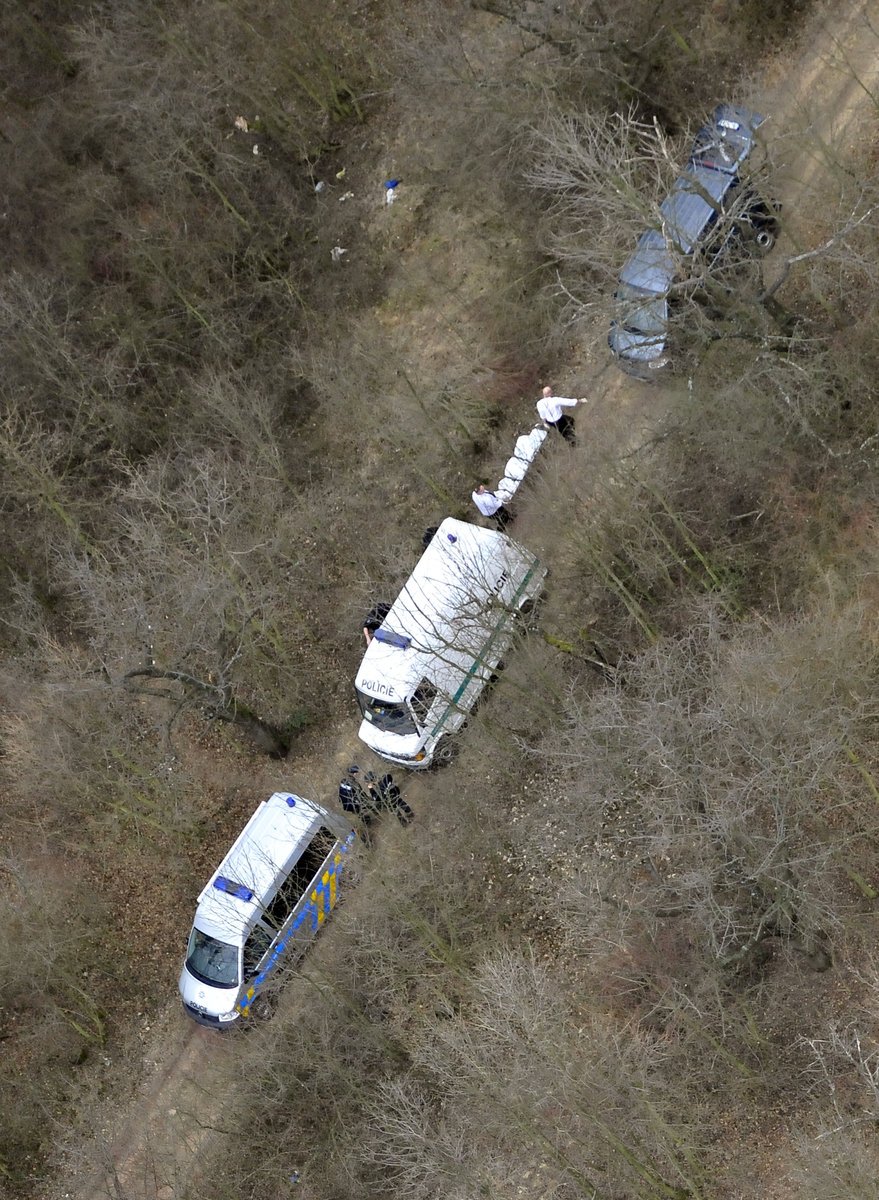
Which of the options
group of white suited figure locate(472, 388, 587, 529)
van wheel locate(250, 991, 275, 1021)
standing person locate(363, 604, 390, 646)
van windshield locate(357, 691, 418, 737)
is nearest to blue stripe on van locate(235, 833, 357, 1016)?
van wheel locate(250, 991, 275, 1021)

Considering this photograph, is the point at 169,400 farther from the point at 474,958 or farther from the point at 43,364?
the point at 474,958

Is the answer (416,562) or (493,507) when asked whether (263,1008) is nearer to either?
(416,562)

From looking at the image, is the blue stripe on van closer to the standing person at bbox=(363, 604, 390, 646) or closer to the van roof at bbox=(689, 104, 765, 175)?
the standing person at bbox=(363, 604, 390, 646)

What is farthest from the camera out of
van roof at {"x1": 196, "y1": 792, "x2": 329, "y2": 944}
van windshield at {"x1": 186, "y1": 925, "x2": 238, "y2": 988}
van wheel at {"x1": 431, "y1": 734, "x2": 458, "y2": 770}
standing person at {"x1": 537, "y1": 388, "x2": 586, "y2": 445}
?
standing person at {"x1": 537, "y1": 388, "x2": 586, "y2": 445}

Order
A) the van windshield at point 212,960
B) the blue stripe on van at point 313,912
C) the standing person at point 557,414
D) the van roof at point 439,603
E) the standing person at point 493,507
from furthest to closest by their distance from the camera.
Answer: the standing person at point 493,507 → the standing person at point 557,414 → the van windshield at point 212,960 → the blue stripe on van at point 313,912 → the van roof at point 439,603

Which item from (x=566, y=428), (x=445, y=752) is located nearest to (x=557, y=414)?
(x=566, y=428)

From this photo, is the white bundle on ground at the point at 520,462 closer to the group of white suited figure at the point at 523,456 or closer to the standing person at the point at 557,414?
the group of white suited figure at the point at 523,456

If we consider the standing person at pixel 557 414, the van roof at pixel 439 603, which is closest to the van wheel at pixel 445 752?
the van roof at pixel 439 603
